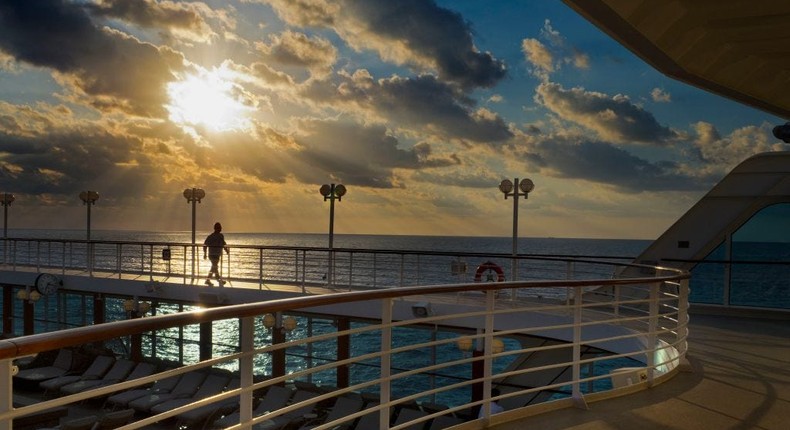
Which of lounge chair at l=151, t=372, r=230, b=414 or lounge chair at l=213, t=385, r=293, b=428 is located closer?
lounge chair at l=213, t=385, r=293, b=428

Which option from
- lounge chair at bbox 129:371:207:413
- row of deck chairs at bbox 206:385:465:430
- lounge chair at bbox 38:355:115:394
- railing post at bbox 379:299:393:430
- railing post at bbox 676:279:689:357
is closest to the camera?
railing post at bbox 379:299:393:430

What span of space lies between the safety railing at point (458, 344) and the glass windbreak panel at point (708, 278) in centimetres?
34

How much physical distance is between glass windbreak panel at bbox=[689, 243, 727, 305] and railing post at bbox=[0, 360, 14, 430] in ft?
36.4

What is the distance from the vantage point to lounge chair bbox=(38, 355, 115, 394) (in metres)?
13.3

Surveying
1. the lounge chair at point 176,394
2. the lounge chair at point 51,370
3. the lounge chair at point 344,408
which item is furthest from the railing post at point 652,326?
the lounge chair at point 51,370

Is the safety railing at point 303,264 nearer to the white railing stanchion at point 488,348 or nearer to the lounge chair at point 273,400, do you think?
the lounge chair at point 273,400

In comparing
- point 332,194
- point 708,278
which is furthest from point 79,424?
point 708,278

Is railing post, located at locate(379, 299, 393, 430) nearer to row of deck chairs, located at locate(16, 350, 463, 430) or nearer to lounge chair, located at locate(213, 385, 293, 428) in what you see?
row of deck chairs, located at locate(16, 350, 463, 430)

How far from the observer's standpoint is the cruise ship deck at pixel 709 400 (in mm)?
4148

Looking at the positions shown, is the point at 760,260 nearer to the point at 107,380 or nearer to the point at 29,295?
the point at 107,380

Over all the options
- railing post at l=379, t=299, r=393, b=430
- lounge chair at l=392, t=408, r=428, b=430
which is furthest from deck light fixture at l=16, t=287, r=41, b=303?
railing post at l=379, t=299, r=393, b=430

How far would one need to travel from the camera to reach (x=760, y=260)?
36.4ft

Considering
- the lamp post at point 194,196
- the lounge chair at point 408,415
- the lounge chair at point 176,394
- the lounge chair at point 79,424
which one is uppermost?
the lamp post at point 194,196

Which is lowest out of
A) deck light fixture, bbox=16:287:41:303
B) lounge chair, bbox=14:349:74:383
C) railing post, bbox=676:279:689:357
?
lounge chair, bbox=14:349:74:383
